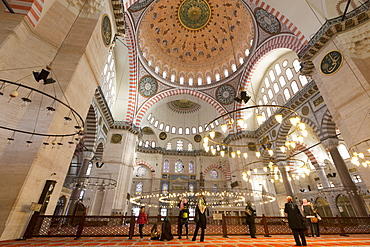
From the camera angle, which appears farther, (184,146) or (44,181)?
(184,146)

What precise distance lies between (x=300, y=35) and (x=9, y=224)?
12.1 metres

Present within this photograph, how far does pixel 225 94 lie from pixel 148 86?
23.2 feet

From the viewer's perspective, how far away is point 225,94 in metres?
16.8

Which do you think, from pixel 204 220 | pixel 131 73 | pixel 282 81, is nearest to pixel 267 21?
pixel 282 81

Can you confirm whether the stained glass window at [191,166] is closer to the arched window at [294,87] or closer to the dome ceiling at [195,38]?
the dome ceiling at [195,38]

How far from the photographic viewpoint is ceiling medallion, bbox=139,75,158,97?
610 inches

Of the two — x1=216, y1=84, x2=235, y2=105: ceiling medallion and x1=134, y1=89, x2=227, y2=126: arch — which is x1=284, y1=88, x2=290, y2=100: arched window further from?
x1=134, y1=89, x2=227, y2=126: arch

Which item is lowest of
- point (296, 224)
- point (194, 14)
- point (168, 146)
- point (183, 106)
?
point (296, 224)

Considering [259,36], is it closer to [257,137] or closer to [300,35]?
[300,35]

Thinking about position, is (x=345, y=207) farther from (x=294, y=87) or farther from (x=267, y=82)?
(x=267, y=82)

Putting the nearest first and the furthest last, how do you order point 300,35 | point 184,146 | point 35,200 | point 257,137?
point 35,200, point 300,35, point 257,137, point 184,146

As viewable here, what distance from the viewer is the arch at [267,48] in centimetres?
1010

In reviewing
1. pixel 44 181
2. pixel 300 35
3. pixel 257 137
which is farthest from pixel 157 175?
pixel 300 35

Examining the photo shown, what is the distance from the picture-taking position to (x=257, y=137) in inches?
618
